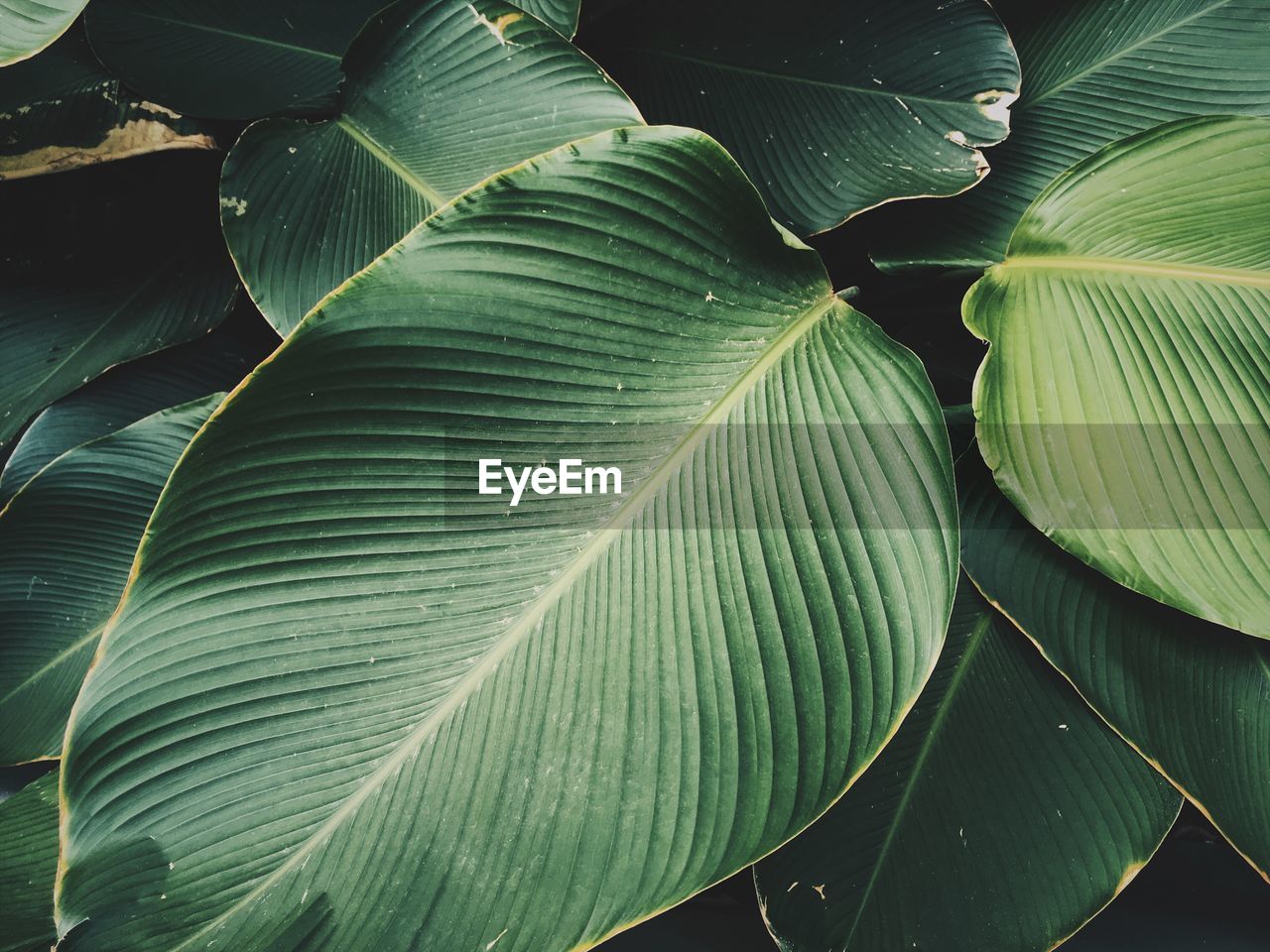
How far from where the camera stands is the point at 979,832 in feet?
2.09

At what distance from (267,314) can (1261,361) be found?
0.78 meters

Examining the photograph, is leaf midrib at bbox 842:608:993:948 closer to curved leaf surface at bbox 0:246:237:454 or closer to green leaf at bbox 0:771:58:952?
green leaf at bbox 0:771:58:952

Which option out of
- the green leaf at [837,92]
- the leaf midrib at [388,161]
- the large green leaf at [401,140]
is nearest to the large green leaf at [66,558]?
the large green leaf at [401,140]

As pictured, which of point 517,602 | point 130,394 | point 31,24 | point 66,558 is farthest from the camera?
point 130,394

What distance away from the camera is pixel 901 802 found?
2.14ft

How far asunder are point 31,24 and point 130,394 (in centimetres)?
37

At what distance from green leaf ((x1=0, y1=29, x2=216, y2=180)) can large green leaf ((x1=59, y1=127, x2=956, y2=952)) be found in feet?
1.64

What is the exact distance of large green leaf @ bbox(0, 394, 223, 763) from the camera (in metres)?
0.74

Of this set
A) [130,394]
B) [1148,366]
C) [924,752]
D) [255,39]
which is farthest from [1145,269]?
[130,394]

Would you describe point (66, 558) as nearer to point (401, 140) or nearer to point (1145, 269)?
point (401, 140)

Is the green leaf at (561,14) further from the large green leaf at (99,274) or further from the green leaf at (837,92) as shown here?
the large green leaf at (99,274)

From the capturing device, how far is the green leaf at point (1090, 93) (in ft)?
2.65

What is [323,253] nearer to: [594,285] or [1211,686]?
[594,285]

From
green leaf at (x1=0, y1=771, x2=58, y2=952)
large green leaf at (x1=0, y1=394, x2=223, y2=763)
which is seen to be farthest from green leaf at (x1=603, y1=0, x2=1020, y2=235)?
green leaf at (x1=0, y1=771, x2=58, y2=952)
